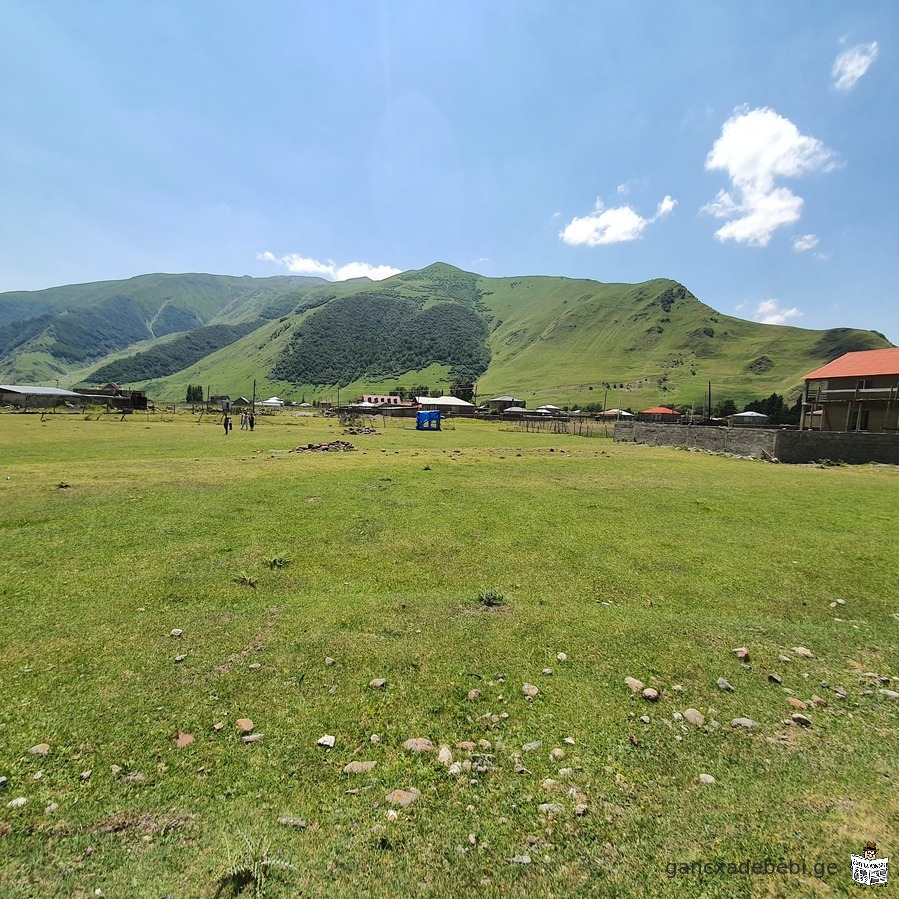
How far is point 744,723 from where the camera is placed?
5.01 m

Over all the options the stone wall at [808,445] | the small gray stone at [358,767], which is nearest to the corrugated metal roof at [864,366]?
the stone wall at [808,445]

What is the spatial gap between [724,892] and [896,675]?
4.91 metres

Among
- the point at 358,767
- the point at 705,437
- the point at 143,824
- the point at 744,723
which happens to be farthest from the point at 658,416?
the point at 143,824

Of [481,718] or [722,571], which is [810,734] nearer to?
[481,718]

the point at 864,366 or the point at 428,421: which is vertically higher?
the point at 864,366

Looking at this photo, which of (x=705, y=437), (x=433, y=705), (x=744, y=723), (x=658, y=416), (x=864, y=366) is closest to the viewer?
(x=744, y=723)

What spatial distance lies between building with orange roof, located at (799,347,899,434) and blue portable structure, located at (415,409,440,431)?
43.0m

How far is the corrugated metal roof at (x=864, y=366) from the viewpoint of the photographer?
1628 inches

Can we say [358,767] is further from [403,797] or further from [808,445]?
[808,445]

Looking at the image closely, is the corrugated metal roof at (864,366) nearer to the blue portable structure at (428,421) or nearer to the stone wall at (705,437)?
the stone wall at (705,437)

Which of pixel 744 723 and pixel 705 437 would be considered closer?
pixel 744 723

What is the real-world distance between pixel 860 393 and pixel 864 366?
11.9 feet

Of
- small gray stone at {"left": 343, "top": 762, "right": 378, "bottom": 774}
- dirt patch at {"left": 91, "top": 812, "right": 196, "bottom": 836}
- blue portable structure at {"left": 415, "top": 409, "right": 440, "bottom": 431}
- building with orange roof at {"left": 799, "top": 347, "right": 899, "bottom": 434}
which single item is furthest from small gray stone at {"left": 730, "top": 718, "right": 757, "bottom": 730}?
blue portable structure at {"left": 415, "top": 409, "right": 440, "bottom": 431}

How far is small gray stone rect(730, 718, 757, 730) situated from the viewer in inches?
196
